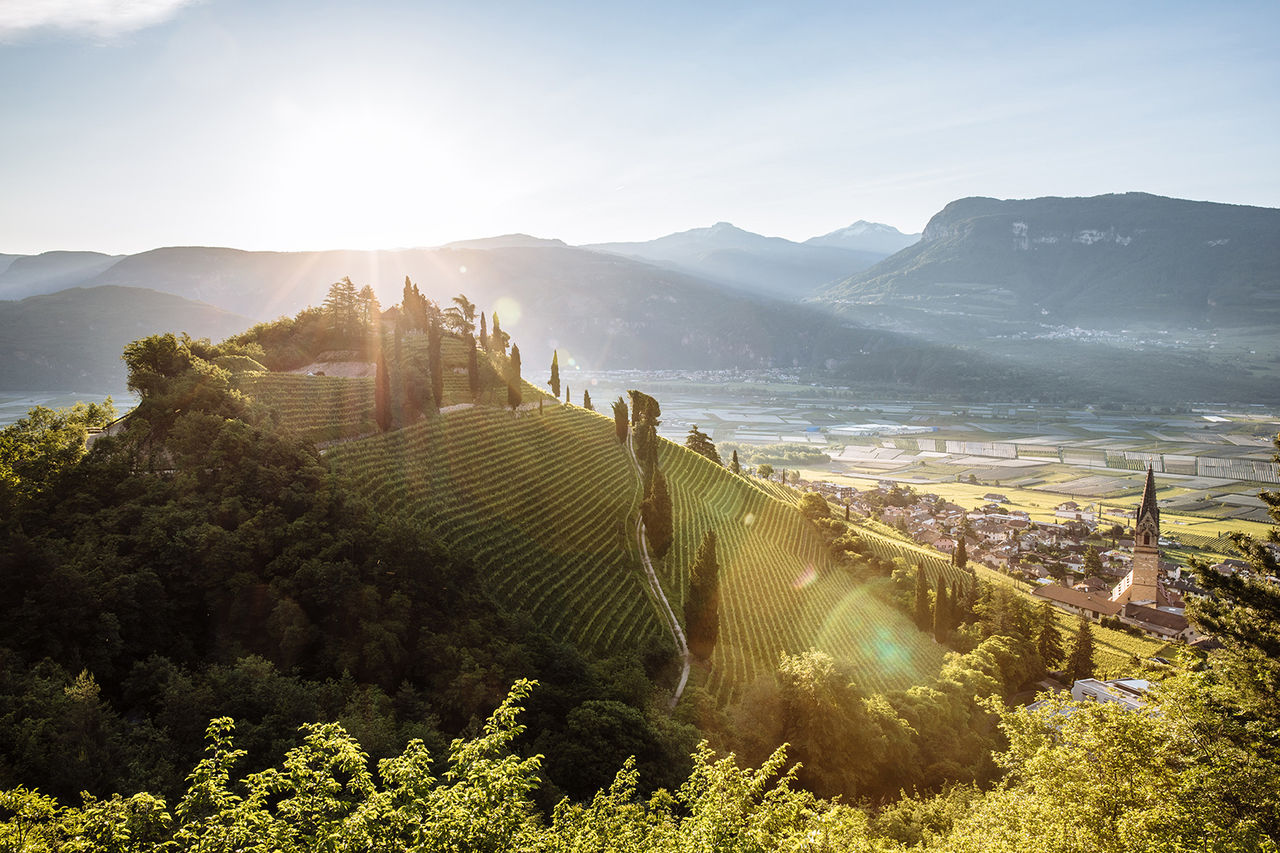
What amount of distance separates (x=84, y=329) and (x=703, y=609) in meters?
148

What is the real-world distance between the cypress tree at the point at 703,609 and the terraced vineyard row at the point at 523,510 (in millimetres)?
2278

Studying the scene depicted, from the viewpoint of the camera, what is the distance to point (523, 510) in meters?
39.2

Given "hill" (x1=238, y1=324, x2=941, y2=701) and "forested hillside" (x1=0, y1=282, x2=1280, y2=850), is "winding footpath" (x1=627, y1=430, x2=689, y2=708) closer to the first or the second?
"forested hillside" (x1=0, y1=282, x2=1280, y2=850)

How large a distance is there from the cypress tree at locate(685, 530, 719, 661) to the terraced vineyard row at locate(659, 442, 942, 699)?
137 cm

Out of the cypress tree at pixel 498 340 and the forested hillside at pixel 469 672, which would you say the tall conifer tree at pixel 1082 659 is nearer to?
the forested hillside at pixel 469 672

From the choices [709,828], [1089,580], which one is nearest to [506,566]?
[709,828]

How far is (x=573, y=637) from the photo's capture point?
102ft

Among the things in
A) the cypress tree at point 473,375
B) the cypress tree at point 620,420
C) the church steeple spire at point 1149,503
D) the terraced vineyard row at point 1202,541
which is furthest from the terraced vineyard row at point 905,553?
the terraced vineyard row at point 1202,541

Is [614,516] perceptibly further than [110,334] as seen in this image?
No

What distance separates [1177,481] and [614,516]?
156m

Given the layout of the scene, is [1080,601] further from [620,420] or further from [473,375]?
[473,375]

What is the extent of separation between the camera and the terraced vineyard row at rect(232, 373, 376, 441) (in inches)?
1494

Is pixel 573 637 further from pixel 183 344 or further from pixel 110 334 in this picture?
pixel 110 334

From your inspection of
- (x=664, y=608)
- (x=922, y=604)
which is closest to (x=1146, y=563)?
(x=922, y=604)
